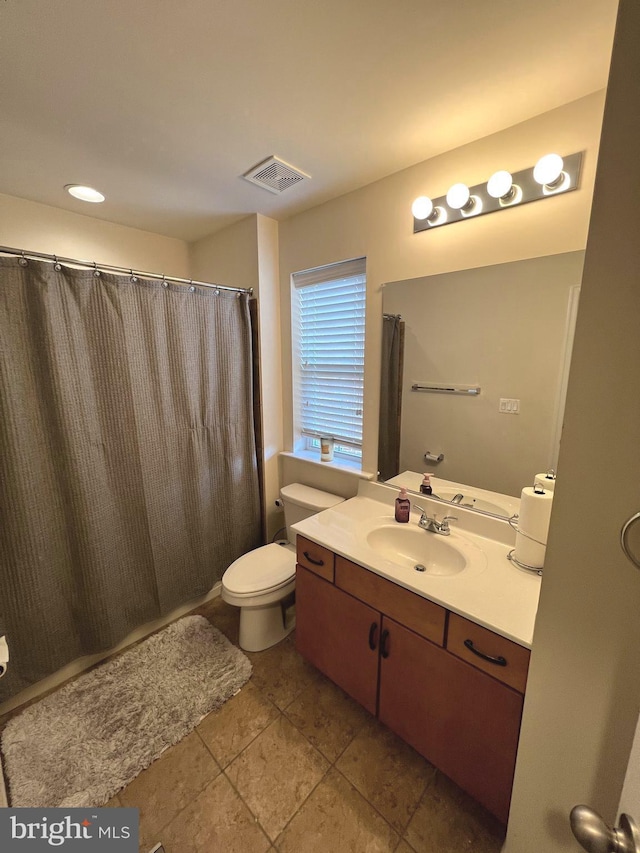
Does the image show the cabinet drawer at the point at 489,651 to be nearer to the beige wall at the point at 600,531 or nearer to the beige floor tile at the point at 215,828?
the beige wall at the point at 600,531

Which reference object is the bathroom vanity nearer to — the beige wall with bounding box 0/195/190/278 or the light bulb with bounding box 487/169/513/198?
the light bulb with bounding box 487/169/513/198

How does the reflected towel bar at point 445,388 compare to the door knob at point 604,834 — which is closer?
the door knob at point 604,834

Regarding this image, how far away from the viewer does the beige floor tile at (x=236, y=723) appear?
1288 millimetres

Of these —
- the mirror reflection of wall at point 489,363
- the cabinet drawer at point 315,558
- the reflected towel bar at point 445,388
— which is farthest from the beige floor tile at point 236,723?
the reflected towel bar at point 445,388

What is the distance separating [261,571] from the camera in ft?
5.66

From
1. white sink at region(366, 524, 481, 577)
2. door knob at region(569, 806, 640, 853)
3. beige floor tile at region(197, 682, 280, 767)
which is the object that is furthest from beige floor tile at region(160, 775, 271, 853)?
door knob at region(569, 806, 640, 853)

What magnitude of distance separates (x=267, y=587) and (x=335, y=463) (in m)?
0.77

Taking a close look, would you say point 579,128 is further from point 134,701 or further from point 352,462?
point 134,701

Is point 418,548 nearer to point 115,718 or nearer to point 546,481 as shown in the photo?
point 546,481

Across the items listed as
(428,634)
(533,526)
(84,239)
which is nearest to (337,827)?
(428,634)

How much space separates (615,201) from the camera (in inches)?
20.4

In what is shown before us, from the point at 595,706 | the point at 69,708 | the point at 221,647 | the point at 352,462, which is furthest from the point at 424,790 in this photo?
the point at 69,708

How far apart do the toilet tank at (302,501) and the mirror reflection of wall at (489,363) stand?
516 millimetres

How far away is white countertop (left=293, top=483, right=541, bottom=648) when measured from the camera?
3.16ft
